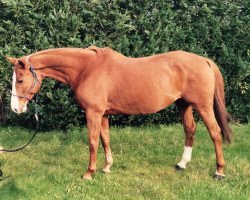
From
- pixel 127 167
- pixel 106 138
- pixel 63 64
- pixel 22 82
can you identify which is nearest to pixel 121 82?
pixel 63 64

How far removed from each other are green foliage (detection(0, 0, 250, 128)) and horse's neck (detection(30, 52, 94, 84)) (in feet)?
8.47

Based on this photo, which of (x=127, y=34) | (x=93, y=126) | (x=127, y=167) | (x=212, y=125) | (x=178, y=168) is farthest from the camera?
(x=127, y=34)

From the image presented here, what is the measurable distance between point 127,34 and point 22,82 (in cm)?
409

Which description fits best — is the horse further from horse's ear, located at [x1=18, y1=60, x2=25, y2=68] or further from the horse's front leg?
horse's ear, located at [x1=18, y1=60, x2=25, y2=68]

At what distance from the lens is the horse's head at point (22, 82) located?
6.45 metres

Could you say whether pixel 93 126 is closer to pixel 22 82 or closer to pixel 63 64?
pixel 63 64

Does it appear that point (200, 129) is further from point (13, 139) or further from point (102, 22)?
point (13, 139)

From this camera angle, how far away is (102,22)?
9.72 metres

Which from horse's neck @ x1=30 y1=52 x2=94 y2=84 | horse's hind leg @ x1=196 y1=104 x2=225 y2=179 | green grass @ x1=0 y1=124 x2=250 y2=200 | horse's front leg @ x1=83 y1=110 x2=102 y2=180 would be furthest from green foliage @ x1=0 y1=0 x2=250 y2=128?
horse's hind leg @ x1=196 y1=104 x2=225 y2=179

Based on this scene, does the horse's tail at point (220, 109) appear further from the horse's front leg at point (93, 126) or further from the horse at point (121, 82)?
the horse's front leg at point (93, 126)

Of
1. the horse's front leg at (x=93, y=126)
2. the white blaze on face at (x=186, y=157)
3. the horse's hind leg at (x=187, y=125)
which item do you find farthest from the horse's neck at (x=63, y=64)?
the white blaze on face at (x=186, y=157)

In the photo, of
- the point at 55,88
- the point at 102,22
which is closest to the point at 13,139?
the point at 55,88

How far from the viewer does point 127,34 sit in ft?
33.0

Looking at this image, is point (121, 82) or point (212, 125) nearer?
point (121, 82)
